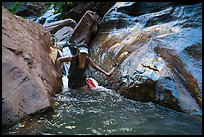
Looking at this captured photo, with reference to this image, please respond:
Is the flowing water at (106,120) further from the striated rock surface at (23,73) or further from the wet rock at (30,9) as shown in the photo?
the wet rock at (30,9)

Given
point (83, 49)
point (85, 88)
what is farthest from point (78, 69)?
point (83, 49)

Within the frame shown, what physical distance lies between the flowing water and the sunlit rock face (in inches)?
11.5

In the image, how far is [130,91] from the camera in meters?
4.83

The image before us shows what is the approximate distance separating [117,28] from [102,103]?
12.2 ft

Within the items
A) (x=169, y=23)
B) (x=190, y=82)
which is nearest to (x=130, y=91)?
(x=190, y=82)

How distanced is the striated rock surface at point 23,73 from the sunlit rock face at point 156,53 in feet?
4.74

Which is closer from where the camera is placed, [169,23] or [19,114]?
[19,114]

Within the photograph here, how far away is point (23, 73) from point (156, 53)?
8.73 feet

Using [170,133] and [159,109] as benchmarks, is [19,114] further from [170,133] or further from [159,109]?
[159,109]

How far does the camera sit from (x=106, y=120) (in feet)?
12.1

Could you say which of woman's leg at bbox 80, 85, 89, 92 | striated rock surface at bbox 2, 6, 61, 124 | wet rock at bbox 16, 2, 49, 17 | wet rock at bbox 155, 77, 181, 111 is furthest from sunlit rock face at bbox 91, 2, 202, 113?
wet rock at bbox 16, 2, 49, 17

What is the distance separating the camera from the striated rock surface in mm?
3358

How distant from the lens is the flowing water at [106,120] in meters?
3.22

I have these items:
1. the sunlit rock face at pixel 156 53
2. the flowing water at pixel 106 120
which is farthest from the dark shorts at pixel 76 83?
the flowing water at pixel 106 120
